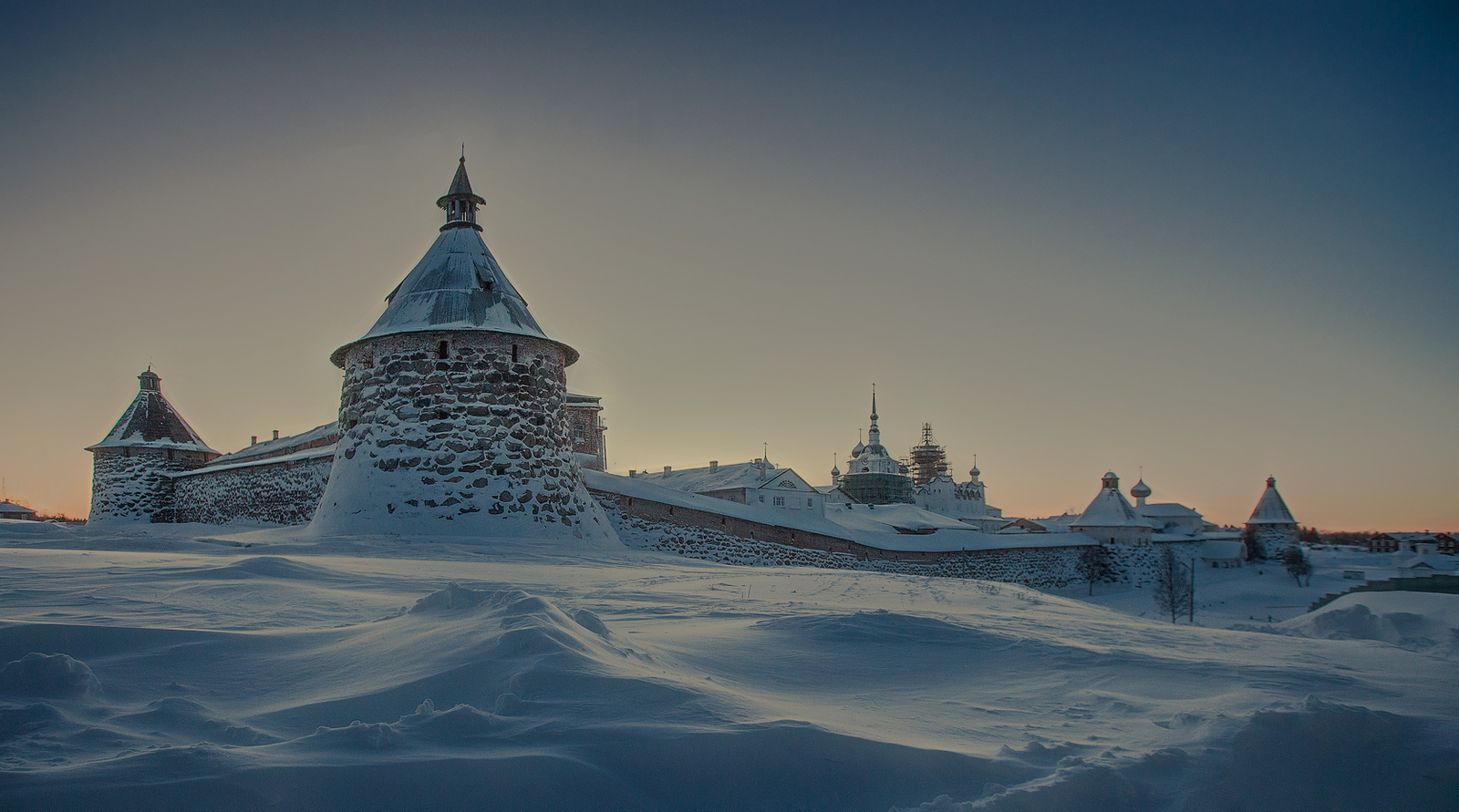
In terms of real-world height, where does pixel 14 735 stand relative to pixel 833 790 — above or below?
above

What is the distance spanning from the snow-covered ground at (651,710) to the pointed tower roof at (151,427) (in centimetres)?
2200

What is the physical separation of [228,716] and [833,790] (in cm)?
205

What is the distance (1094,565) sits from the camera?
37.2m

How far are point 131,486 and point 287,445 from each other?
14.8ft

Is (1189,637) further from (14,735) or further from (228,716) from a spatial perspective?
(14,735)

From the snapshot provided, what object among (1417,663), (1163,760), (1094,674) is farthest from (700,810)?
(1417,663)

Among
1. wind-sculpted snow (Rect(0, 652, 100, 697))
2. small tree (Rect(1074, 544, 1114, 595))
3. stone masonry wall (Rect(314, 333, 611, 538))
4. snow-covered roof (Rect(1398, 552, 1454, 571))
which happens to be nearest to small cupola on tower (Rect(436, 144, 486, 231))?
stone masonry wall (Rect(314, 333, 611, 538))

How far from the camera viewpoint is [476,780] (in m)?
2.26

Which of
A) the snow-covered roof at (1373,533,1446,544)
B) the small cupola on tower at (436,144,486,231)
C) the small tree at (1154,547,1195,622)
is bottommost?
the small tree at (1154,547,1195,622)

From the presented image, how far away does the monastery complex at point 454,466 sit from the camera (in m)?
12.8

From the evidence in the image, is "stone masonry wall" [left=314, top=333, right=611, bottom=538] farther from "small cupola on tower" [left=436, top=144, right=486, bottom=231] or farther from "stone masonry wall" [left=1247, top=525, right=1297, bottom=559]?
"stone masonry wall" [left=1247, top=525, right=1297, bottom=559]

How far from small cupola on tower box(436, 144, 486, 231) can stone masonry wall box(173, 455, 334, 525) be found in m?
5.52

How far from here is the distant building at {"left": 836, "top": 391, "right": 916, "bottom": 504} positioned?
65.3 metres

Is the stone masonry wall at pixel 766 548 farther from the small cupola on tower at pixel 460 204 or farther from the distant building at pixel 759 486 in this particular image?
the distant building at pixel 759 486
